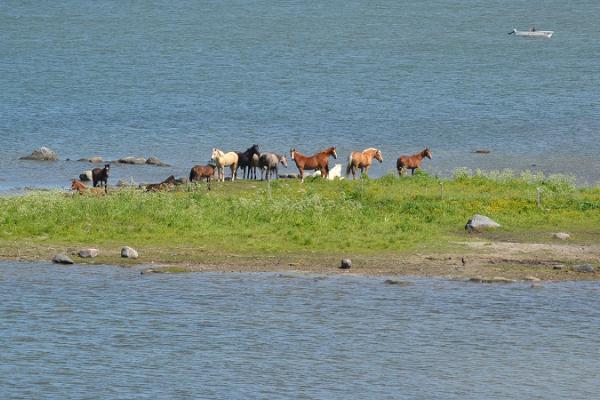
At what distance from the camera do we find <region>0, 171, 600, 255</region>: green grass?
1363 inches

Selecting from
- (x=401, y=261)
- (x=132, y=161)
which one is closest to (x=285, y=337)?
(x=401, y=261)

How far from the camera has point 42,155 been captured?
5709 centimetres

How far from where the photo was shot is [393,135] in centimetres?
6900

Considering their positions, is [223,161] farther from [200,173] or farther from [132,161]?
[132,161]

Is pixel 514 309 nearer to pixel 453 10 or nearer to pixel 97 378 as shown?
pixel 97 378

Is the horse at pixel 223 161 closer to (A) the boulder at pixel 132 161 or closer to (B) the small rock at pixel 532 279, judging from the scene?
(A) the boulder at pixel 132 161

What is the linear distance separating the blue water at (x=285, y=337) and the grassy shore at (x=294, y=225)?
1.51 meters

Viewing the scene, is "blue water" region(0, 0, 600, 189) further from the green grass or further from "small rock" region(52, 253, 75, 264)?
"small rock" region(52, 253, 75, 264)

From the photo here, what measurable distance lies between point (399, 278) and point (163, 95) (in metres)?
57.2

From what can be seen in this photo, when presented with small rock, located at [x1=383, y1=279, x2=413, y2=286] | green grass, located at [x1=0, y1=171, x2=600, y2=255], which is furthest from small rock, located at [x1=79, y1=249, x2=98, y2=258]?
small rock, located at [x1=383, y1=279, x2=413, y2=286]

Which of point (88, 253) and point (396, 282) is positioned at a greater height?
point (88, 253)

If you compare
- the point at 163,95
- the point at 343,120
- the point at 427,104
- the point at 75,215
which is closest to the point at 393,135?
the point at 343,120

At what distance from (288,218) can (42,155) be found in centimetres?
2358

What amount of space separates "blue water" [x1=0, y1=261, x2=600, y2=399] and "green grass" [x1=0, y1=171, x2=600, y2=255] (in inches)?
90.0
